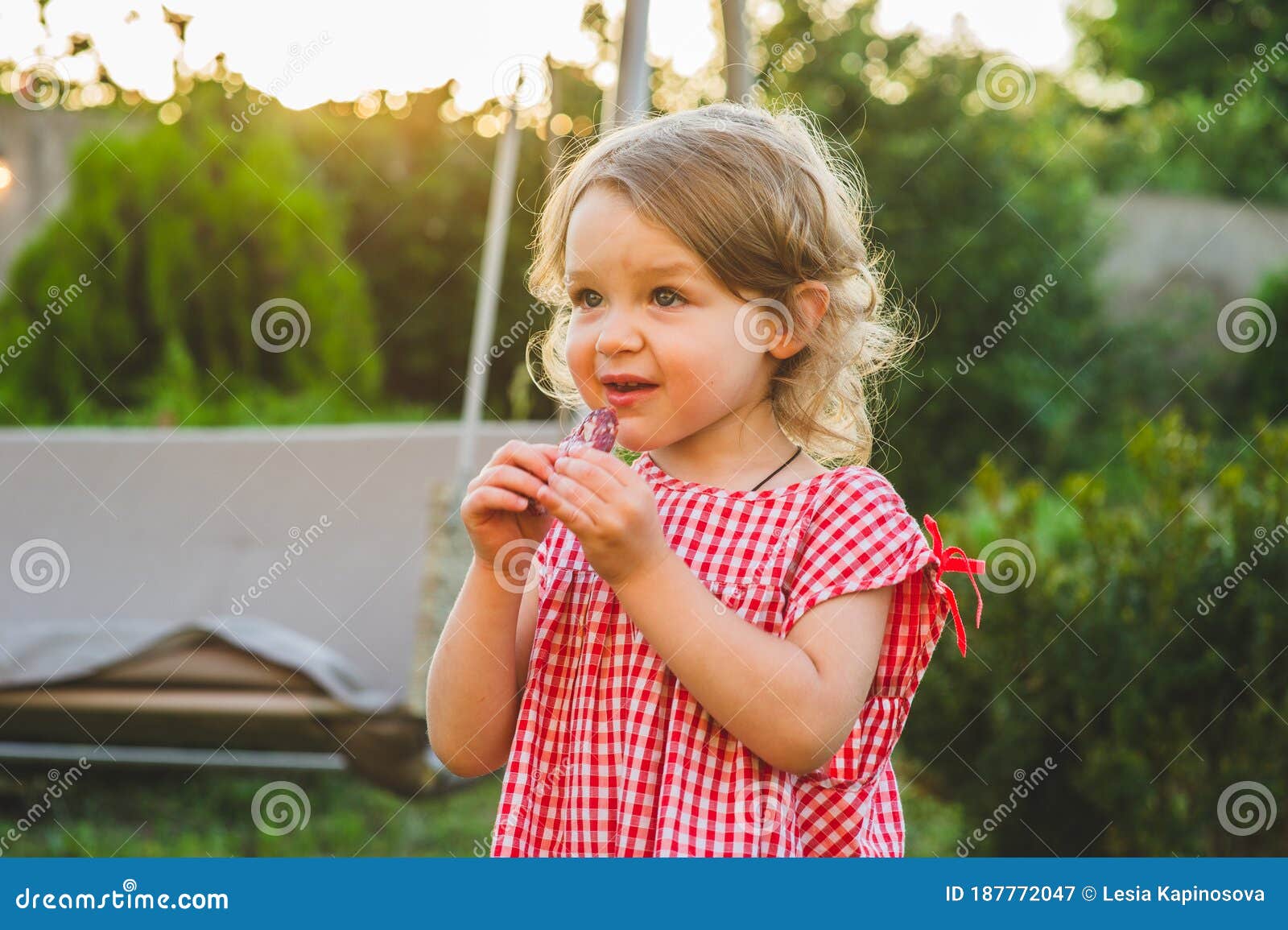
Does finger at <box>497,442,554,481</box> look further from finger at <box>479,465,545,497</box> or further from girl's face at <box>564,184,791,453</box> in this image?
girl's face at <box>564,184,791,453</box>

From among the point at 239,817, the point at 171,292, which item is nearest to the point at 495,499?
the point at 239,817

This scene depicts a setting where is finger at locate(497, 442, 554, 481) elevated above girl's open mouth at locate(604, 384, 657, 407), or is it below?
below

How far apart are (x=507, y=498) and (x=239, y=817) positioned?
3.26 metres

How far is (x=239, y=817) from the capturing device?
402 centimetres

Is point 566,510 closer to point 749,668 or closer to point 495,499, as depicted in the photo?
point 495,499

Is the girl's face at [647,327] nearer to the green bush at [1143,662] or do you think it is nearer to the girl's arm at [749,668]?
the girl's arm at [749,668]

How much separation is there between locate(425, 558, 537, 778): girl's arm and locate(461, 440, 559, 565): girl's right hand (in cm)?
5

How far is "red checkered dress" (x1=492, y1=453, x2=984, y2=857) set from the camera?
4.06ft

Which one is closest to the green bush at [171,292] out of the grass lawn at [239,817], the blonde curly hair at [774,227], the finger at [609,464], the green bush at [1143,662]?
the grass lawn at [239,817]

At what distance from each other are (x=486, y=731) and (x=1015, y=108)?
913 centimetres

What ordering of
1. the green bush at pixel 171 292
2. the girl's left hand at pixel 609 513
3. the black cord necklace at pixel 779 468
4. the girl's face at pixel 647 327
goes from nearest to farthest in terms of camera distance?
the girl's left hand at pixel 609 513 → the girl's face at pixel 647 327 → the black cord necklace at pixel 779 468 → the green bush at pixel 171 292

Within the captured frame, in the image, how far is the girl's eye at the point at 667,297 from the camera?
1.28 m

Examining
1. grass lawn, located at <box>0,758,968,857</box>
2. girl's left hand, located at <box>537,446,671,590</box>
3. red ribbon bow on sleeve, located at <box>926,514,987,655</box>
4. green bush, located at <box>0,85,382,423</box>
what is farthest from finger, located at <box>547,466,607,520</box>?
green bush, located at <box>0,85,382,423</box>

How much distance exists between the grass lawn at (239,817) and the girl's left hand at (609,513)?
253 cm
